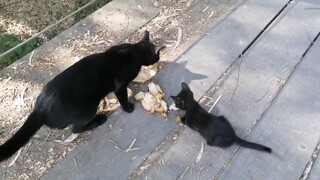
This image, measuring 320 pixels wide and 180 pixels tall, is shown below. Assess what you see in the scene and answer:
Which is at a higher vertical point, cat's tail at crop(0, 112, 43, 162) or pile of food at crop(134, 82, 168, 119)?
cat's tail at crop(0, 112, 43, 162)

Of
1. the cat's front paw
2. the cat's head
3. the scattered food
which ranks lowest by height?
the scattered food

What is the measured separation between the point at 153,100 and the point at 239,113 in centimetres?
69

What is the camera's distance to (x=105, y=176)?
2.46 m

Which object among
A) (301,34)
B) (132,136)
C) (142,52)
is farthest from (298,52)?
(132,136)

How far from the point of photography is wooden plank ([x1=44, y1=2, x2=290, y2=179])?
250 cm

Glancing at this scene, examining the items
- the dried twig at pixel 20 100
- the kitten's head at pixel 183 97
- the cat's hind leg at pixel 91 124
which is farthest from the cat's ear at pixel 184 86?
the dried twig at pixel 20 100

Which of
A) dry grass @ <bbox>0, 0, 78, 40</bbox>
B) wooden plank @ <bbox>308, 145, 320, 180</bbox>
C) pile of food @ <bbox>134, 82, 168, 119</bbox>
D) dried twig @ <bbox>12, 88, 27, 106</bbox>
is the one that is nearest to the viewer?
wooden plank @ <bbox>308, 145, 320, 180</bbox>

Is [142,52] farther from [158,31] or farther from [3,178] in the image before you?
[3,178]

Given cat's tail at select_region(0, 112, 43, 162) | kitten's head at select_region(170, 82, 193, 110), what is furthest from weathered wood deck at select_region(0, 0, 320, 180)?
cat's tail at select_region(0, 112, 43, 162)

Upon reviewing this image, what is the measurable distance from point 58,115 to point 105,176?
0.56 metres

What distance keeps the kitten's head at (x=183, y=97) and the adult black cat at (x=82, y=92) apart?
1.25 feet

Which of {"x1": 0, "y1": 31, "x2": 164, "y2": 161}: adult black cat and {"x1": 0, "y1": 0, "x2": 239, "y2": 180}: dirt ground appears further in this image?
{"x1": 0, "y1": 0, "x2": 239, "y2": 180}: dirt ground

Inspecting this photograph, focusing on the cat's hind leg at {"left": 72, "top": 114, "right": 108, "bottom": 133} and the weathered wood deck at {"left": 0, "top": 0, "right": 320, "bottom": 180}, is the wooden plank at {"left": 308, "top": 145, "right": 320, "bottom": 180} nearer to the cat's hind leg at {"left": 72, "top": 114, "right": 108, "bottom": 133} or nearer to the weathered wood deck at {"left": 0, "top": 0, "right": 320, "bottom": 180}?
the weathered wood deck at {"left": 0, "top": 0, "right": 320, "bottom": 180}

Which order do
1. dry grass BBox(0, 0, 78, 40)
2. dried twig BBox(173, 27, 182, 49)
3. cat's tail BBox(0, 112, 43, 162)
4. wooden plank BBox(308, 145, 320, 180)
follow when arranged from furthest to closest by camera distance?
dry grass BBox(0, 0, 78, 40) < dried twig BBox(173, 27, 182, 49) < wooden plank BBox(308, 145, 320, 180) < cat's tail BBox(0, 112, 43, 162)
